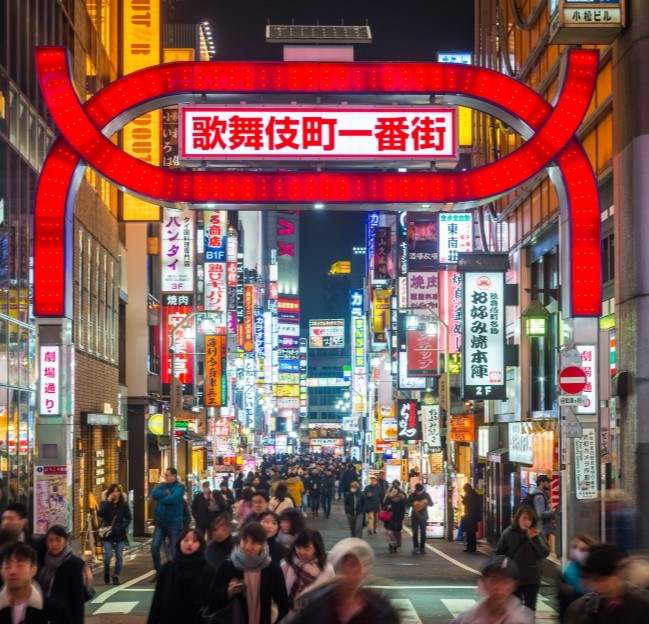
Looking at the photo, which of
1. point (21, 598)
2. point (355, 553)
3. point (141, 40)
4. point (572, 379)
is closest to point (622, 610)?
point (355, 553)

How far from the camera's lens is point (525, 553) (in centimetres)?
1520

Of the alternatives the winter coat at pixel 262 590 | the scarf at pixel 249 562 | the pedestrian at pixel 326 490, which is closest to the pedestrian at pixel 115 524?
the winter coat at pixel 262 590

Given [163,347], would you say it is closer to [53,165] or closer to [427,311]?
[427,311]

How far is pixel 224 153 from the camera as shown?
1748cm

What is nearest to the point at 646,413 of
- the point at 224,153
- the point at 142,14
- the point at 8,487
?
the point at 224,153

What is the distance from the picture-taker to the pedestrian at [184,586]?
A: 10734 millimetres

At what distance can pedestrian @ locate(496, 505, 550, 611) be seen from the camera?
1515 cm

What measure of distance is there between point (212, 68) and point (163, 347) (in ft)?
99.8

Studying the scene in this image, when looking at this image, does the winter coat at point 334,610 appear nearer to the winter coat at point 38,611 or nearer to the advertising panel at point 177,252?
the winter coat at point 38,611

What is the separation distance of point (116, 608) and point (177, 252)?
2836cm

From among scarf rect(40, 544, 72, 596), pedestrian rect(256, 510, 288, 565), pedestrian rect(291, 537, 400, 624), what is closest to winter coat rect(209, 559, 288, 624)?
scarf rect(40, 544, 72, 596)

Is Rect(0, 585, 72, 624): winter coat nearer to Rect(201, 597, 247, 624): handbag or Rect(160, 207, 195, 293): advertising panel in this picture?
Rect(201, 597, 247, 624): handbag

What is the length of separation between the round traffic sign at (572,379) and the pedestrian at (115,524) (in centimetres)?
1015

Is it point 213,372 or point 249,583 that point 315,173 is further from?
point 213,372
